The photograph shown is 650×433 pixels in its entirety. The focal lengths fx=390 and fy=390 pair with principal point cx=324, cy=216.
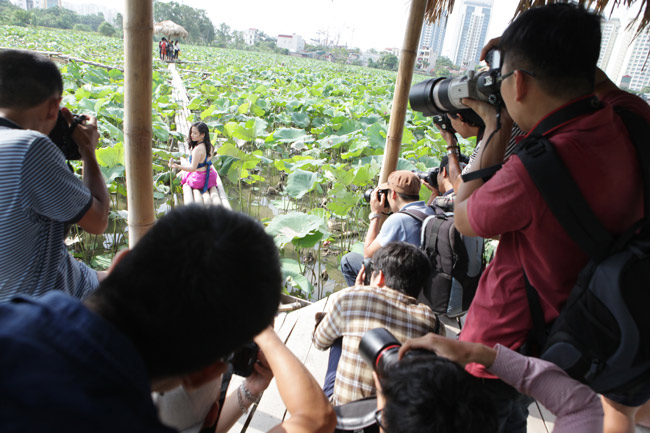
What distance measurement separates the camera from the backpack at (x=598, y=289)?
0.84 meters

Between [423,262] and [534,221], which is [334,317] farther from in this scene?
[534,221]

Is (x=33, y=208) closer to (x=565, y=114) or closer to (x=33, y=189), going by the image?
(x=33, y=189)

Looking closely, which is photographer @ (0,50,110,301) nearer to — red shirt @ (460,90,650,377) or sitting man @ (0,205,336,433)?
sitting man @ (0,205,336,433)

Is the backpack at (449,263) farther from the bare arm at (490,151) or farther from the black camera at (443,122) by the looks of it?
the bare arm at (490,151)

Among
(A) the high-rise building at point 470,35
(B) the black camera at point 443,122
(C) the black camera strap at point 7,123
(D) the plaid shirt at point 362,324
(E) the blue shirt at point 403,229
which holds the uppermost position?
(A) the high-rise building at point 470,35

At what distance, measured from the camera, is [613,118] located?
95 cm

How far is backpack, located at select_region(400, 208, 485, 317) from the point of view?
1.89m

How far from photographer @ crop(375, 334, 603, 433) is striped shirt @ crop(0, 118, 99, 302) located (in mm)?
1010

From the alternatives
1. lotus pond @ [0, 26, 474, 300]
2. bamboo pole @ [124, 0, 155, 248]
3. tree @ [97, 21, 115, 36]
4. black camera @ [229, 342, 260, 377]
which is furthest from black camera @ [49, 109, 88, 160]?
tree @ [97, 21, 115, 36]

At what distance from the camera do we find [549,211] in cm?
90

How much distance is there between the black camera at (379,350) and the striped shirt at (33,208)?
3.05 ft

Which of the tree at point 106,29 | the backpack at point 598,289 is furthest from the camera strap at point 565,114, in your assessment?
the tree at point 106,29

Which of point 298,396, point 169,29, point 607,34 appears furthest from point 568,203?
point 169,29

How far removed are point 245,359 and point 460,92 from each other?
1041mm
